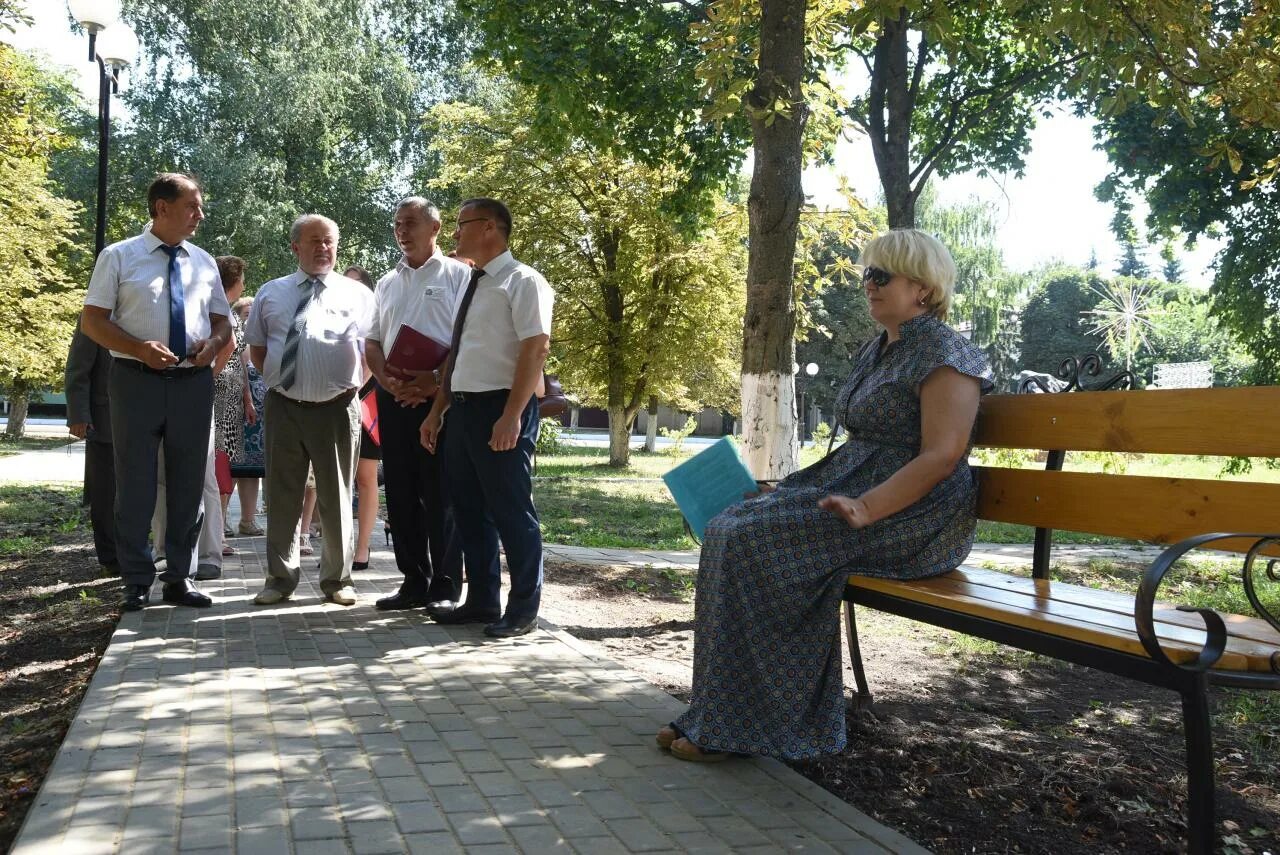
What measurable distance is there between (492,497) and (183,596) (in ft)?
6.32

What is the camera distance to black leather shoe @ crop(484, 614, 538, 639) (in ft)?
19.2

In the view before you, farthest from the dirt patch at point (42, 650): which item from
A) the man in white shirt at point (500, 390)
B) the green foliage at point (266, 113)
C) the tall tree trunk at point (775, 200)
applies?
the green foliage at point (266, 113)

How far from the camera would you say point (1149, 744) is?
4594 millimetres

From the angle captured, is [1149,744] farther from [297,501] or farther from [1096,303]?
[1096,303]

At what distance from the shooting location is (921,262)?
13.5 feet

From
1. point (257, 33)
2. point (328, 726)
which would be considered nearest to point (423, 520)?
point (328, 726)

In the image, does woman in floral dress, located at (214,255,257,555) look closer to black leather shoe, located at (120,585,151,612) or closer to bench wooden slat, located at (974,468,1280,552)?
black leather shoe, located at (120,585,151,612)

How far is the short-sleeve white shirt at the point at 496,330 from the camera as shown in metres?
5.74

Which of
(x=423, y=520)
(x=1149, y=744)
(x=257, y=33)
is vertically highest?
(x=257, y=33)

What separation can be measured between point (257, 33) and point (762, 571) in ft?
98.2

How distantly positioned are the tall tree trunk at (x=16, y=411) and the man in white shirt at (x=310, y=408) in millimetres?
31779

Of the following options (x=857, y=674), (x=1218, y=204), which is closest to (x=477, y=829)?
(x=857, y=674)

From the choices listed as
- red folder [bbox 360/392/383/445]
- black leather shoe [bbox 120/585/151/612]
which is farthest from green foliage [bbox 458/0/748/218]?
black leather shoe [bbox 120/585/151/612]

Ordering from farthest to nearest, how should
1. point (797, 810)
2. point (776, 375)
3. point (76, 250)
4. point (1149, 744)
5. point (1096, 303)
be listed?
point (1096, 303)
point (76, 250)
point (776, 375)
point (1149, 744)
point (797, 810)
